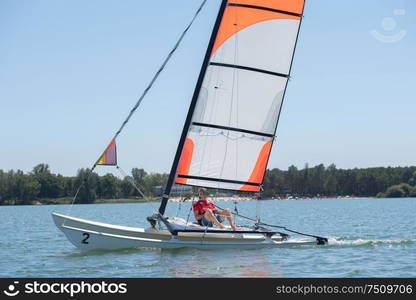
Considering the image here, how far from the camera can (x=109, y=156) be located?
2005 centimetres

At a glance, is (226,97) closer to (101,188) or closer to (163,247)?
(163,247)

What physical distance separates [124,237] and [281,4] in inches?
339

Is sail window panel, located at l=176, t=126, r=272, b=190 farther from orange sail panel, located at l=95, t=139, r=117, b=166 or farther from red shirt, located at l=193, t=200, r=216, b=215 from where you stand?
orange sail panel, located at l=95, t=139, r=117, b=166

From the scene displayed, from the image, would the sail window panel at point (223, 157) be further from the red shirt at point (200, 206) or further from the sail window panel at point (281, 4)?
the sail window panel at point (281, 4)

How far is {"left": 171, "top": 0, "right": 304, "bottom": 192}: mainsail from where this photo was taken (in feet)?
67.9

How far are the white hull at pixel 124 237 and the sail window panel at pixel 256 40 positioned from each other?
538cm

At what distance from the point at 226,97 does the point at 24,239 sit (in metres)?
13.2

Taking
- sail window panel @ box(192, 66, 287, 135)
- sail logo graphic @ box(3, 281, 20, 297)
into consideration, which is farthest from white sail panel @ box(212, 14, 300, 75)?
sail logo graphic @ box(3, 281, 20, 297)

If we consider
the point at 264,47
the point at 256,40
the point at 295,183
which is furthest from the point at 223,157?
the point at 295,183

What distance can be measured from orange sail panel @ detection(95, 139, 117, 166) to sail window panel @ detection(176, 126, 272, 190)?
2035mm

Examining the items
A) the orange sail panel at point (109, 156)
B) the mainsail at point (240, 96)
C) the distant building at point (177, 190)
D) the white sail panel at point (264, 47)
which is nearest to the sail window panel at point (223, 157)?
the mainsail at point (240, 96)

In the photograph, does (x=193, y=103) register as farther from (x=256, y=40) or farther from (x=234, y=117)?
(x=256, y=40)

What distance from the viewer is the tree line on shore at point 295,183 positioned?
127 m

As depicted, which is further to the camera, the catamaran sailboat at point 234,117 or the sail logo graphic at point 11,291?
the catamaran sailboat at point 234,117
